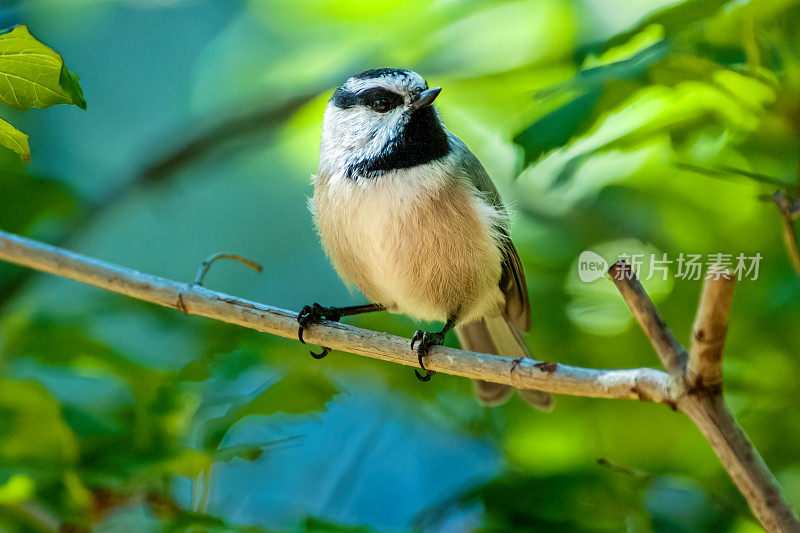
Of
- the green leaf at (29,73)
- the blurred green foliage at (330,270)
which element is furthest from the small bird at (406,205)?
the green leaf at (29,73)

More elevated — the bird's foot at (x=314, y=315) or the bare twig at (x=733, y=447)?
the bare twig at (x=733, y=447)

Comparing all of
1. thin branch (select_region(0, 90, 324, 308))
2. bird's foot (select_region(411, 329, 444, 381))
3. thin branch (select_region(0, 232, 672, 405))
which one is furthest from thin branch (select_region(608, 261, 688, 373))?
thin branch (select_region(0, 90, 324, 308))

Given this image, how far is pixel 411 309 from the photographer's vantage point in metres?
1.49

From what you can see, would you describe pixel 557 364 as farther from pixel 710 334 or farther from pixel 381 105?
pixel 381 105

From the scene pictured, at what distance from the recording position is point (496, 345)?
1.70m

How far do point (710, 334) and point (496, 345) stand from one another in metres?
0.94

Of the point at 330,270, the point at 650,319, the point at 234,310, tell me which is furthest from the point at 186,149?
the point at 650,319

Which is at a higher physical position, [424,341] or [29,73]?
[29,73]

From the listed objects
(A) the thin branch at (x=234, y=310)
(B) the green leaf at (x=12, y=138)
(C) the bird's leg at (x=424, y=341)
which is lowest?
(C) the bird's leg at (x=424, y=341)

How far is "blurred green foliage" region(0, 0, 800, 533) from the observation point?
1249mm

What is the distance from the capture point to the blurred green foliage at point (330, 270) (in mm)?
1249

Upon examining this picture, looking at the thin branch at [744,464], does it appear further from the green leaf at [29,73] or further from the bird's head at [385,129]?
the green leaf at [29,73]

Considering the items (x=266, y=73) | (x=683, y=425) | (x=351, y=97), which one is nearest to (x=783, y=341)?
(x=683, y=425)

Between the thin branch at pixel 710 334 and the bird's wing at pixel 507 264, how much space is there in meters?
0.62
